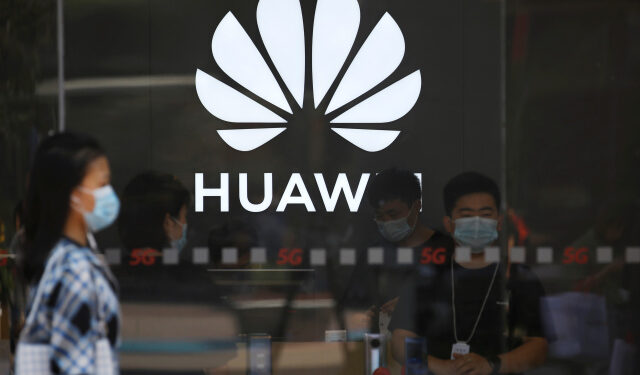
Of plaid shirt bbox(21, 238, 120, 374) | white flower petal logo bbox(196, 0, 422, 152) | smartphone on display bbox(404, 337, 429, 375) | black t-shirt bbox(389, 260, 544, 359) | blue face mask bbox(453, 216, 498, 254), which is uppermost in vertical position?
white flower petal logo bbox(196, 0, 422, 152)

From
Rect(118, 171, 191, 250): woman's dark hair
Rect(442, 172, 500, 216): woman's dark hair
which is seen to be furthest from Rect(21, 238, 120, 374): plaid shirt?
Rect(442, 172, 500, 216): woman's dark hair

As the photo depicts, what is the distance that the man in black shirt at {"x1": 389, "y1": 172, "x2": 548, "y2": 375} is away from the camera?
4.45 metres

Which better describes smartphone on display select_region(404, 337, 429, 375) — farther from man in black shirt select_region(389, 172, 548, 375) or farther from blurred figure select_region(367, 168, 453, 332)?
blurred figure select_region(367, 168, 453, 332)

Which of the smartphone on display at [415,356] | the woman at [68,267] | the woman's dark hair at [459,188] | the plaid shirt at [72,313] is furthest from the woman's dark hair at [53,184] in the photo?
the smartphone on display at [415,356]

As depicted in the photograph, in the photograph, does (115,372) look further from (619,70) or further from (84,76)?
(619,70)

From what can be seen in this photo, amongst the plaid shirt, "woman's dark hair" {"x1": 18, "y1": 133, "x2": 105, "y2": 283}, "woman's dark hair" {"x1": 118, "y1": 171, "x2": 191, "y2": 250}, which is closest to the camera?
the plaid shirt

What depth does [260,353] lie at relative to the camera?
173 inches

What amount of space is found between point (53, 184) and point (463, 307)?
7.81 feet

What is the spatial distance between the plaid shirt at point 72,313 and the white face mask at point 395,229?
73.2 inches

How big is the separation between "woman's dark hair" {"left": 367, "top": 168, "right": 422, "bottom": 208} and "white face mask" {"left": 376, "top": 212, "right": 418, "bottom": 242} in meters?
0.12

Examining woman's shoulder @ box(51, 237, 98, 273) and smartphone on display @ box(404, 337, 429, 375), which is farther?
smartphone on display @ box(404, 337, 429, 375)

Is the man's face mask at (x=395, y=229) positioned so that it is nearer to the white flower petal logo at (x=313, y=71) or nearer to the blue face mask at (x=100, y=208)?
the white flower petal logo at (x=313, y=71)

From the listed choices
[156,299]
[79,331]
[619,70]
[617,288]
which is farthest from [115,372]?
[619,70]

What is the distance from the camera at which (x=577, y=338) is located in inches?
178
